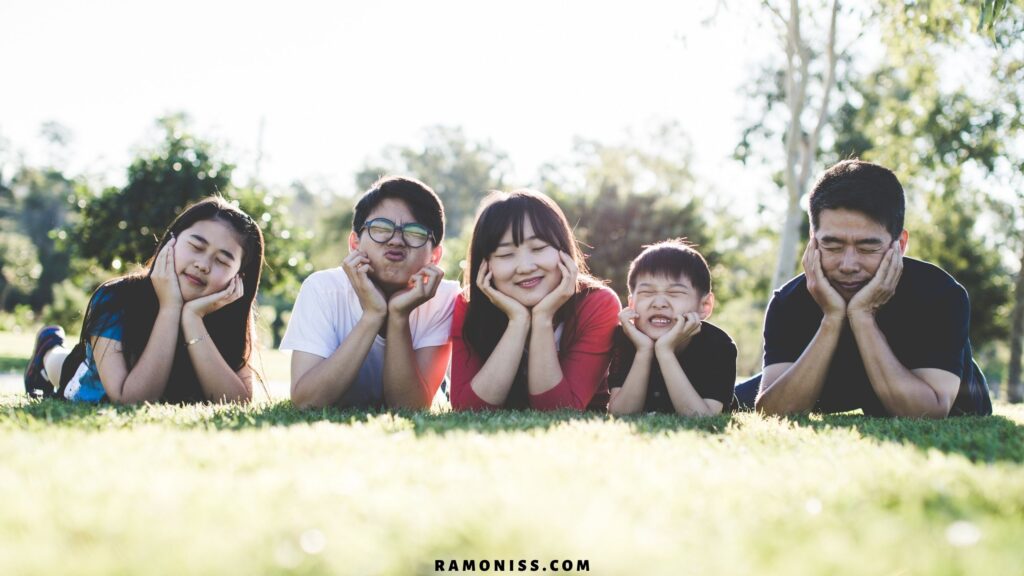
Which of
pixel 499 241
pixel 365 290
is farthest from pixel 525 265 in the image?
pixel 365 290

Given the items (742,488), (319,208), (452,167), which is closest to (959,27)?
(742,488)

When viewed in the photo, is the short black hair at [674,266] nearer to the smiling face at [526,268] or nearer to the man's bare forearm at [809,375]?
the smiling face at [526,268]

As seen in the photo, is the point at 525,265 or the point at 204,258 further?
the point at 204,258

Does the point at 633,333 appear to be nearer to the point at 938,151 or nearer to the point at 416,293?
the point at 416,293

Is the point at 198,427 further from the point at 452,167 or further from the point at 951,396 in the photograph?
the point at 452,167

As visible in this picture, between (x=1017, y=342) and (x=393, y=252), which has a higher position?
(x=393, y=252)

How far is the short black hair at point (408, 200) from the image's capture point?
16.4 ft

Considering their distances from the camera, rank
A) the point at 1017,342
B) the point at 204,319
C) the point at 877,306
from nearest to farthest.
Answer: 1. the point at 877,306
2. the point at 204,319
3. the point at 1017,342

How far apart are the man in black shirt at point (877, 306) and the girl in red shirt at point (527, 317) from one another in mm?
1188

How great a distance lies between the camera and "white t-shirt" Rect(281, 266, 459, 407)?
4.81m

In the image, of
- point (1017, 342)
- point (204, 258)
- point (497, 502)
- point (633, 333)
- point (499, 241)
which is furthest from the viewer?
point (1017, 342)

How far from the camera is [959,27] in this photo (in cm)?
1238

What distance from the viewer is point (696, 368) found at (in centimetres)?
479

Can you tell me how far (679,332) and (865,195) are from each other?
54.9 inches
